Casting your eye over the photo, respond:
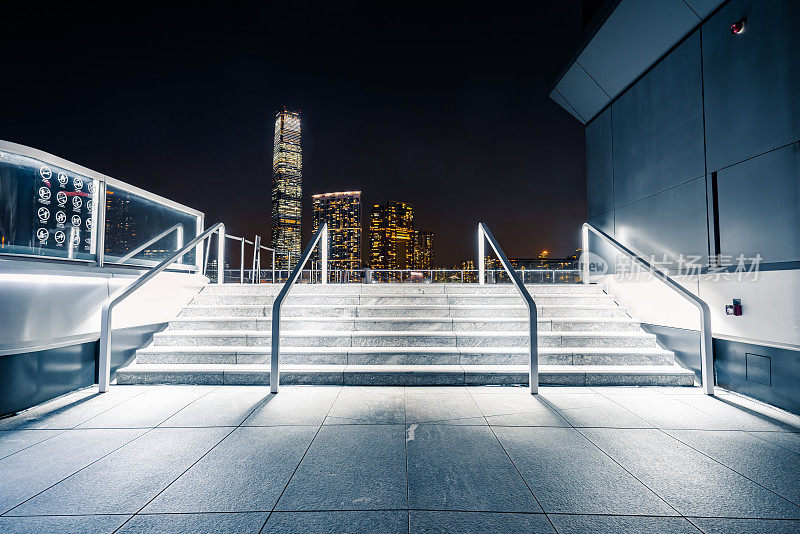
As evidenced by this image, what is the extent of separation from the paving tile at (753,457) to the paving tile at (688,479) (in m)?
0.09

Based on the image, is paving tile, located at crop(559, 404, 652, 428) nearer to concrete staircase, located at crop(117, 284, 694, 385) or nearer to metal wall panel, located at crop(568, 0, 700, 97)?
concrete staircase, located at crop(117, 284, 694, 385)

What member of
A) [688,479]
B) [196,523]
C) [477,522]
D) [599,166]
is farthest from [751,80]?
[196,523]

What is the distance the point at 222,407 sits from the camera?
142 inches

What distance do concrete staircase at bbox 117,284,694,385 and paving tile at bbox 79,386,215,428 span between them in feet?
0.79

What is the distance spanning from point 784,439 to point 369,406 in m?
3.38

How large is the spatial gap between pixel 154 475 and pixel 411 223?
72.5 meters

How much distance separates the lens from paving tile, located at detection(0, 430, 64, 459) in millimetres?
2697

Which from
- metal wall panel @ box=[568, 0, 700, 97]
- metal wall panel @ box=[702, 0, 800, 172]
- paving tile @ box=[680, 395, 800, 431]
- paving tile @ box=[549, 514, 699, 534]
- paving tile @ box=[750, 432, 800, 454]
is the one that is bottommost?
paving tile @ box=[750, 432, 800, 454]

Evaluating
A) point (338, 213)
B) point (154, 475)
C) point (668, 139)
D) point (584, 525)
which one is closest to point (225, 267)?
point (154, 475)

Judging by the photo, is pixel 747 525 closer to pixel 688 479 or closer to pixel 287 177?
pixel 688 479

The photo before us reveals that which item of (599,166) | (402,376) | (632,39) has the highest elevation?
(632,39)

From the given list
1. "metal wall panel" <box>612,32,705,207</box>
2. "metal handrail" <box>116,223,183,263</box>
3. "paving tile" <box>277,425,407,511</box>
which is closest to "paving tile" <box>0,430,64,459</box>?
"paving tile" <box>277,425,407,511</box>

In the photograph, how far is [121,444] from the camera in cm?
279

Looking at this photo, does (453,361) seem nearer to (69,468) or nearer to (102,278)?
(69,468)
